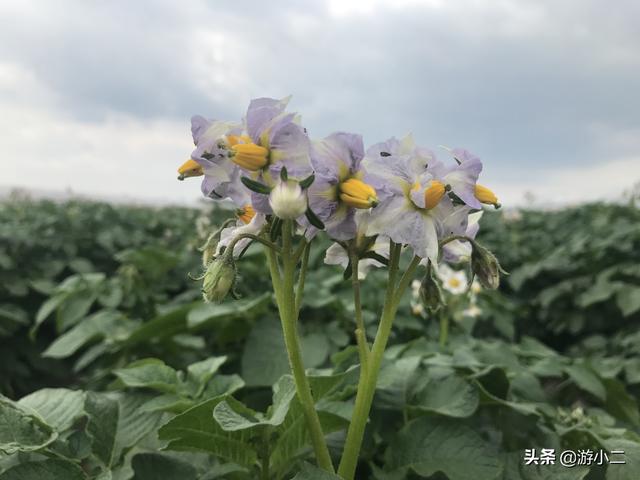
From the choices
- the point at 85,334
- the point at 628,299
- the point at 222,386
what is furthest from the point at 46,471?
the point at 628,299

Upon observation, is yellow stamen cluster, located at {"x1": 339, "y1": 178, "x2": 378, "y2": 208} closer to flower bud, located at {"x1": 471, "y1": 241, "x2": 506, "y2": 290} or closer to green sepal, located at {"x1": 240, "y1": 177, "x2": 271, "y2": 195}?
green sepal, located at {"x1": 240, "y1": 177, "x2": 271, "y2": 195}

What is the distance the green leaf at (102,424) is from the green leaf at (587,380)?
57.2 inches

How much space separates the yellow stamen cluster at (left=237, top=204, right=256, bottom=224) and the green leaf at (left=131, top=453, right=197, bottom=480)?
53 centimetres

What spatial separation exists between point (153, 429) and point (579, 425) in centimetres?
99

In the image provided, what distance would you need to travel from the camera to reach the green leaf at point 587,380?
202 cm

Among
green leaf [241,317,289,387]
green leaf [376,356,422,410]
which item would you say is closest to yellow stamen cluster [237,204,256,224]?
green leaf [376,356,422,410]

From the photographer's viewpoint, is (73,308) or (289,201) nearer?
(289,201)

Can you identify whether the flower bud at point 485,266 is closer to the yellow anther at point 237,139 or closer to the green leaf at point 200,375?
the yellow anther at point 237,139

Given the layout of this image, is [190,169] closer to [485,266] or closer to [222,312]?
[485,266]

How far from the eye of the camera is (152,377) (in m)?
1.43

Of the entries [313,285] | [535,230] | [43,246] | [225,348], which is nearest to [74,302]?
[225,348]

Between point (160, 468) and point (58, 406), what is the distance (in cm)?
31

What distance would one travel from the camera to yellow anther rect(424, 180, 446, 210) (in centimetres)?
93

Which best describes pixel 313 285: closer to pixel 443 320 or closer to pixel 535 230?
pixel 443 320
